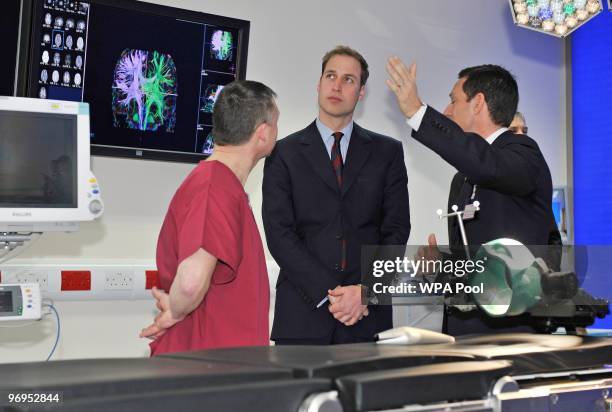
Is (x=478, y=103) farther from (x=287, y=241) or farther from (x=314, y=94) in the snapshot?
(x=314, y=94)

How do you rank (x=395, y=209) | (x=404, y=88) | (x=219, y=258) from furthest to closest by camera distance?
(x=395, y=209), (x=404, y=88), (x=219, y=258)

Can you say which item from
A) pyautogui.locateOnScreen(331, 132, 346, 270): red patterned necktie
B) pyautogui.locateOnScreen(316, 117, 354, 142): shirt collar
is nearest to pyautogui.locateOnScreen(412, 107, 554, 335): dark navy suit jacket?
pyautogui.locateOnScreen(331, 132, 346, 270): red patterned necktie

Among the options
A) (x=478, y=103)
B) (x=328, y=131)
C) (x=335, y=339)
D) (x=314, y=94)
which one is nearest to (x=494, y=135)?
(x=478, y=103)

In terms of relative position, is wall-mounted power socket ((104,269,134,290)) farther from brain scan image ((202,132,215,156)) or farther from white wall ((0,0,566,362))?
brain scan image ((202,132,215,156))

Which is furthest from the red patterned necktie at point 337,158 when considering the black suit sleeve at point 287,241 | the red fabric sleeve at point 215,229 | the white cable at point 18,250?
the white cable at point 18,250

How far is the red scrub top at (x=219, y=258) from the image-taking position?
6.25 ft

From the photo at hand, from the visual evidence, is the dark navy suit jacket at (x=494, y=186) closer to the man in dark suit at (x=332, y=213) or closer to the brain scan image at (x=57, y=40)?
the man in dark suit at (x=332, y=213)

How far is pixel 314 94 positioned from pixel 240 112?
1951 mm

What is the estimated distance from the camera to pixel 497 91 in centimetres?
246

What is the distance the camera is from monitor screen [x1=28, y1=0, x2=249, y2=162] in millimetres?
3344

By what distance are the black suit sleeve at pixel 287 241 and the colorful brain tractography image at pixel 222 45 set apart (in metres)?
0.98

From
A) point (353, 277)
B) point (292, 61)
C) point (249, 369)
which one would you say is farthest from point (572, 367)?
point (292, 61)

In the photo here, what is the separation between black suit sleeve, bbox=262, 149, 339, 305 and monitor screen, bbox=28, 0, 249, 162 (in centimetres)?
84

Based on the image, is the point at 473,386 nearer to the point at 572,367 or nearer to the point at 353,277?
the point at 572,367
